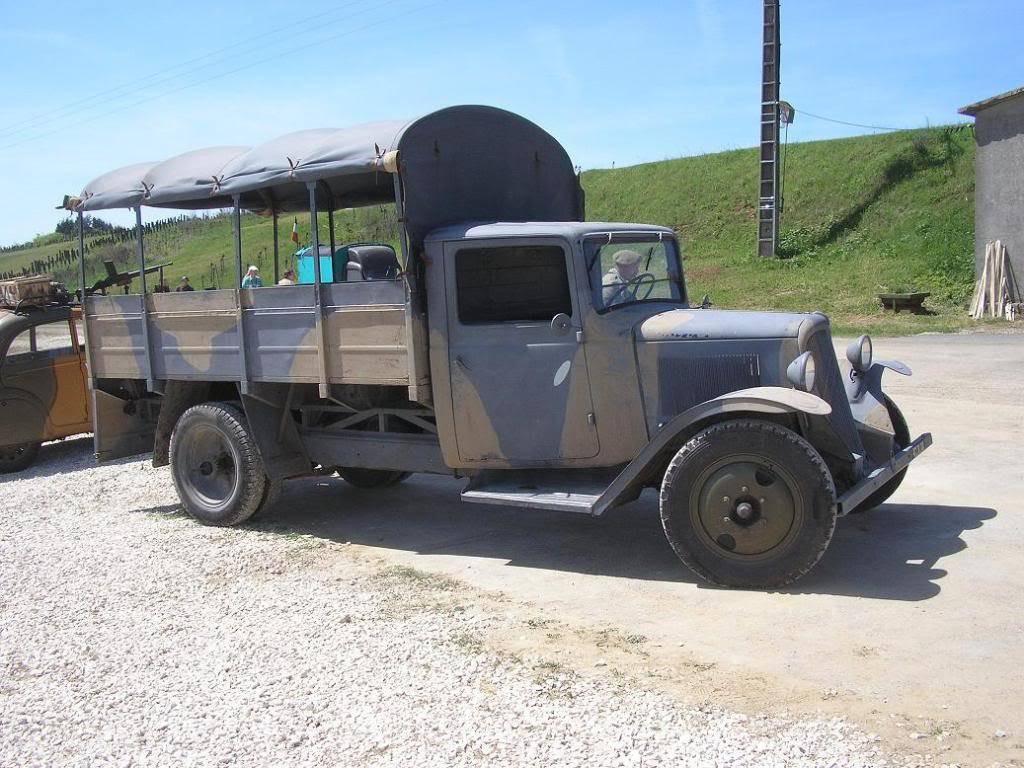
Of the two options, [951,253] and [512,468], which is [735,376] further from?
[951,253]

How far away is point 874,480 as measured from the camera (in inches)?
205

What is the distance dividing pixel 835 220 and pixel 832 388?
2416 cm

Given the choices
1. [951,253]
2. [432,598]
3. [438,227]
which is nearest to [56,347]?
[438,227]

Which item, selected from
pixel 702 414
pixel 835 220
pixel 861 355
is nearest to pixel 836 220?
pixel 835 220

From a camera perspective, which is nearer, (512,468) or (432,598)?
(432,598)

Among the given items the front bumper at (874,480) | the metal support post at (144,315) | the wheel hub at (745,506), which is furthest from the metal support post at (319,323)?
the front bumper at (874,480)

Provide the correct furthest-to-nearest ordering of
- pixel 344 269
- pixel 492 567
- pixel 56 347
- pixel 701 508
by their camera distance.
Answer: pixel 56 347 → pixel 344 269 → pixel 492 567 → pixel 701 508

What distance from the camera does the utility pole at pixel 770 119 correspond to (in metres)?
24.8

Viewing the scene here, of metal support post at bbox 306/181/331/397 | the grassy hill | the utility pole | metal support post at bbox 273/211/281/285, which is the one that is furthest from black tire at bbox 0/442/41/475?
the utility pole

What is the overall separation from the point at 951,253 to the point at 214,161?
20847 millimetres

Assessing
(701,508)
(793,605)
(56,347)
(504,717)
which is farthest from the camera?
(56,347)

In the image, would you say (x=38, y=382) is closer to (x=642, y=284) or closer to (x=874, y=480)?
(x=642, y=284)

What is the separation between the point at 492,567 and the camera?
593 centimetres

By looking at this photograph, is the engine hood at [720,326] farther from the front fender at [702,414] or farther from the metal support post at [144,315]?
the metal support post at [144,315]
